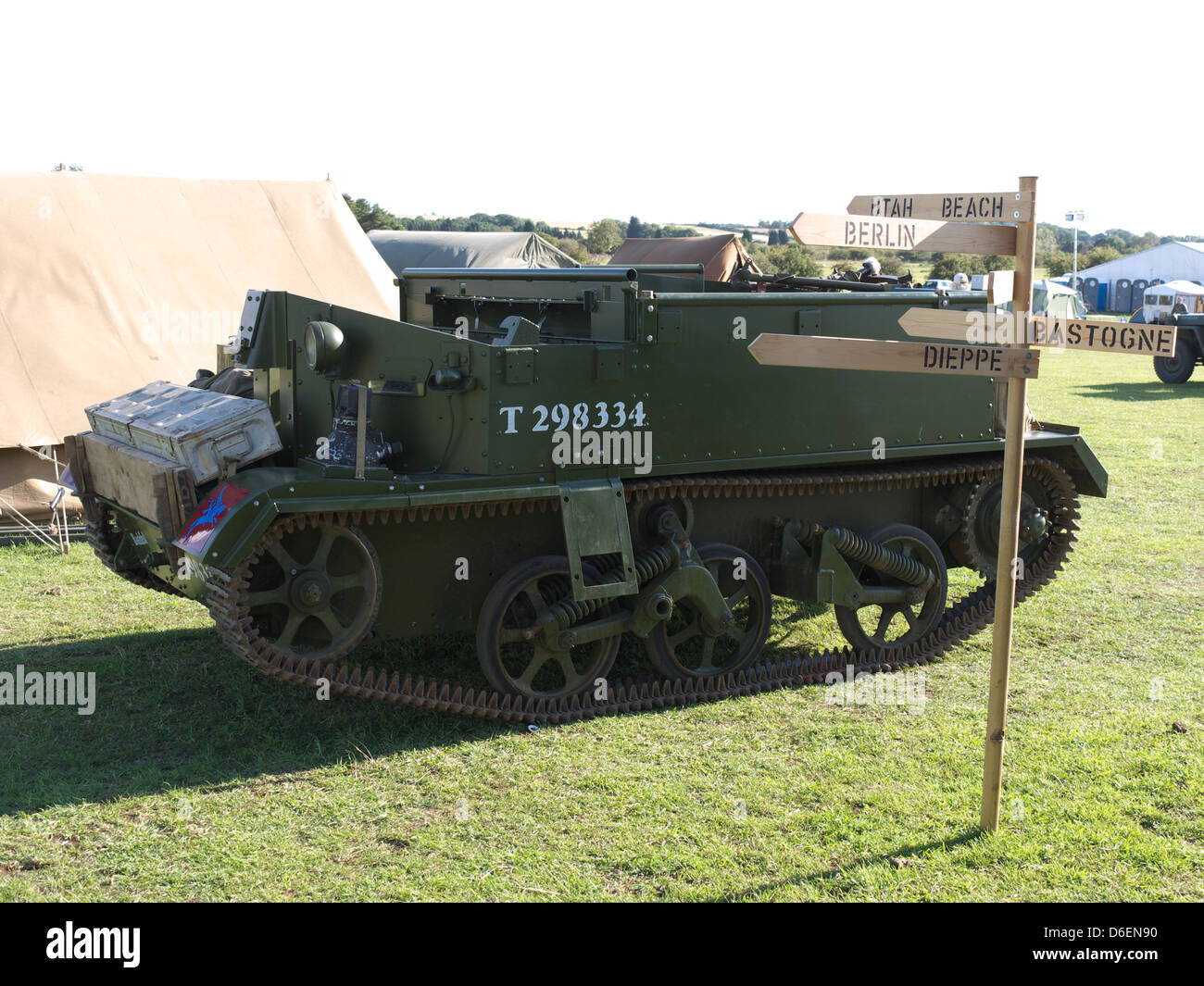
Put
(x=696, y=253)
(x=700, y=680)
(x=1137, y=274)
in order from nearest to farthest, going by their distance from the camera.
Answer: (x=700, y=680), (x=696, y=253), (x=1137, y=274)

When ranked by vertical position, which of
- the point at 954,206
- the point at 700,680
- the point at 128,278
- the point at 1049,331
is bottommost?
the point at 700,680

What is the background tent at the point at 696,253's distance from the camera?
748 inches

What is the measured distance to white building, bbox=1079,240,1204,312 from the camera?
5159 centimetres

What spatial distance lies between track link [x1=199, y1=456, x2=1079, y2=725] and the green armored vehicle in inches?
0.8

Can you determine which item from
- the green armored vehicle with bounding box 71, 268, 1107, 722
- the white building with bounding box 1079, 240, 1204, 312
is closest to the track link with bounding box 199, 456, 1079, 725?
the green armored vehicle with bounding box 71, 268, 1107, 722

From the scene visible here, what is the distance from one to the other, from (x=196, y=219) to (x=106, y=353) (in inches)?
78.4

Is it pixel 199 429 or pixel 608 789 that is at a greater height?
pixel 199 429

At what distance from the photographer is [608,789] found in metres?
6.20

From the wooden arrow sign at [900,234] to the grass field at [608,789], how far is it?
8.62 ft

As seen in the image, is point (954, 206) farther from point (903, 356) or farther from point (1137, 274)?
point (1137, 274)

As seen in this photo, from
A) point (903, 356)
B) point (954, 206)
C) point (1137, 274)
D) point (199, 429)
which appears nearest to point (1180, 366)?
point (954, 206)

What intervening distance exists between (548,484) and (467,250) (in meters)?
18.0

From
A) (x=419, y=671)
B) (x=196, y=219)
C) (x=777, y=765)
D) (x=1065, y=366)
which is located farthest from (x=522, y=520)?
(x=1065, y=366)

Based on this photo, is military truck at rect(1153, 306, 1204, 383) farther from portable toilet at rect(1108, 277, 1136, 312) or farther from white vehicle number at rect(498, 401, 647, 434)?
portable toilet at rect(1108, 277, 1136, 312)
